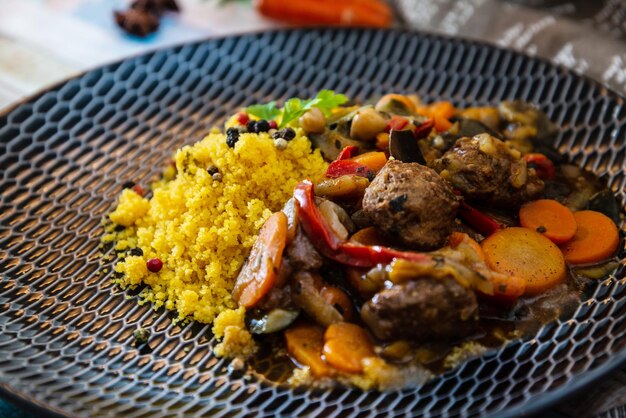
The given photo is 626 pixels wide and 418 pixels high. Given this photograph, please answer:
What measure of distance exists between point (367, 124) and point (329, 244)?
3.00ft

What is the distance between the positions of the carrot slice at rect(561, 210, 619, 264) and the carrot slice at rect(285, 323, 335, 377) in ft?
4.77

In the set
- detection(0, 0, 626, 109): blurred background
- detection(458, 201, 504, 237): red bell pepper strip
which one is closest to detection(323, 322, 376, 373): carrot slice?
detection(458, 201, 504, 237): red bell pepper strip

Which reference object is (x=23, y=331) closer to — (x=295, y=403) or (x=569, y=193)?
(x=295, y=403)

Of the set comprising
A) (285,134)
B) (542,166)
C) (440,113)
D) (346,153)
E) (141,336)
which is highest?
(542,166)

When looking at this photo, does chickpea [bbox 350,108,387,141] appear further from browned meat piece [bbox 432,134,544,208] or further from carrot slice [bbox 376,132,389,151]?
browned meat piece [bbox 432,134,544,208]

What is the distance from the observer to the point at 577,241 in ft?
12.0

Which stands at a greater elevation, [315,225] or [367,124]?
[367,124]

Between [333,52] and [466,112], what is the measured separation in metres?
1.32

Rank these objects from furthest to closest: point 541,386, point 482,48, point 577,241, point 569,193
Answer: point 482,48 < point 569,193 < point 577,241 < point 541,386

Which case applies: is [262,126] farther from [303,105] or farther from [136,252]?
[136,252]

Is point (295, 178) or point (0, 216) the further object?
point (0, 216)

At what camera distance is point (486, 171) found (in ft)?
11.7

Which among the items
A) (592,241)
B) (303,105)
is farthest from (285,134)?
(592,241)

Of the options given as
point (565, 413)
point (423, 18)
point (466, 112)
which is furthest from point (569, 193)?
point (423, 18)
